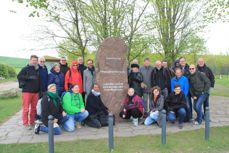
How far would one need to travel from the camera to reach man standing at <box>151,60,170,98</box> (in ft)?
34.2

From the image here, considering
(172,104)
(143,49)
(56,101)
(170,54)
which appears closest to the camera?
Answer: (56,101)

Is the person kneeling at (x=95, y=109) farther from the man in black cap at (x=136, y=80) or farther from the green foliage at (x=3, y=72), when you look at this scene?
the green foliage at (x=3, y=72)

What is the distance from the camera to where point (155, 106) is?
32.2ft

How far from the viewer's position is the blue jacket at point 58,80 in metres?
9.95

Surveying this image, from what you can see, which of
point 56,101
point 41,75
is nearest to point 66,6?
point 41,75

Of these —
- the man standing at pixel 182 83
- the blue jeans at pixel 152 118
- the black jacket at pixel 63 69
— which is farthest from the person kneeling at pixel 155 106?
the black jacket at pixel 63 69

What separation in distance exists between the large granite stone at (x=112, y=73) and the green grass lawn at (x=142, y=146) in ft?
8.14

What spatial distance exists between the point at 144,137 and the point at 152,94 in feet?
6.64

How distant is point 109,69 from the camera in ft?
34.6

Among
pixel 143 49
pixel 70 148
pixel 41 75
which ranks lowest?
pixel 70 148

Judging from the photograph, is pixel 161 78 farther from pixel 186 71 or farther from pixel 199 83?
pixel 199 83

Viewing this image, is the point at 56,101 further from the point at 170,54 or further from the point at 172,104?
the point at 170,54

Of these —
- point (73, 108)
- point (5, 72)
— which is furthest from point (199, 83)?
point (5, 72)

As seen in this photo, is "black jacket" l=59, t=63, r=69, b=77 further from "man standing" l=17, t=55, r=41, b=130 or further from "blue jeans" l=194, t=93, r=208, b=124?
"blue jeans" l=194, t=93, r=208, b=124
